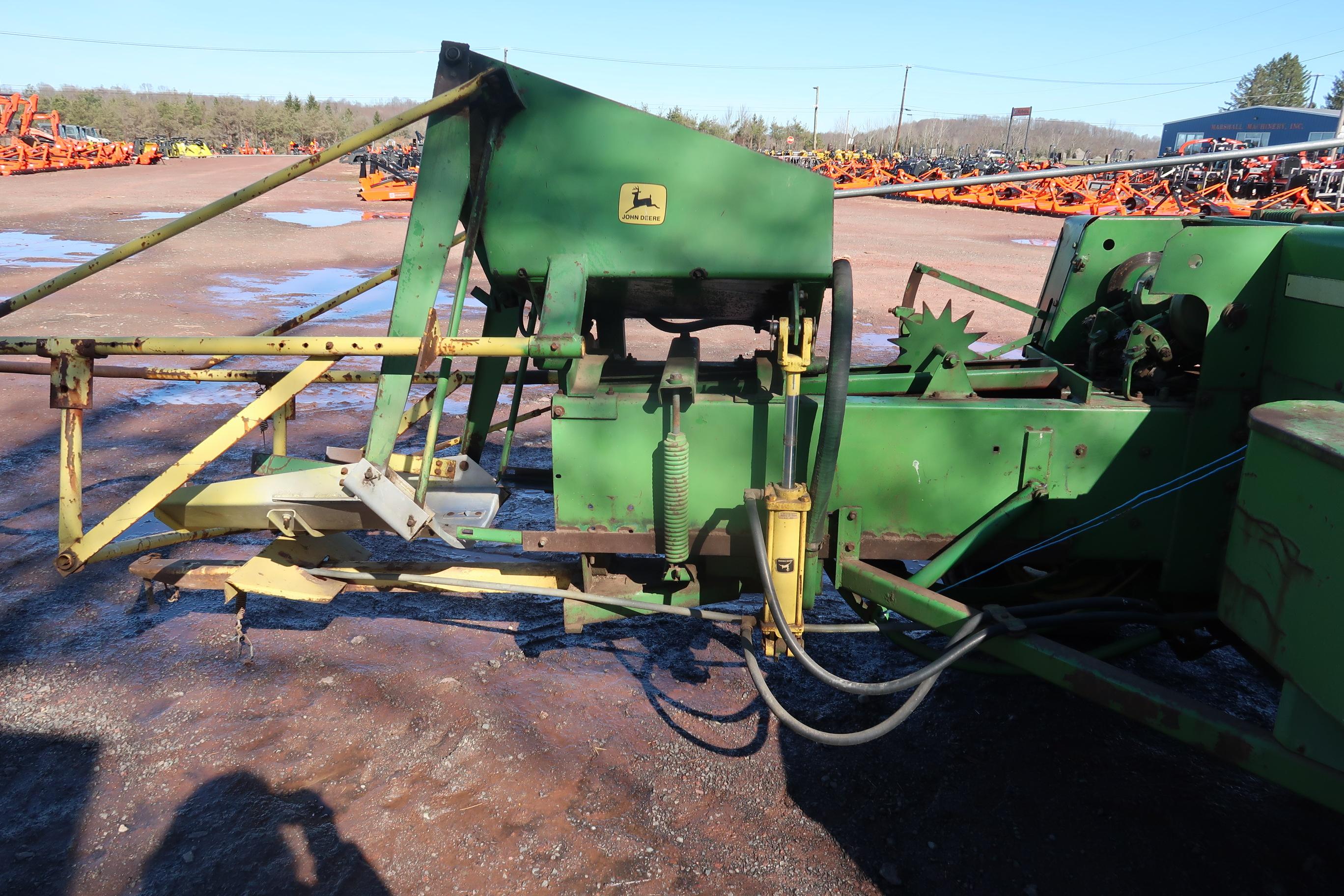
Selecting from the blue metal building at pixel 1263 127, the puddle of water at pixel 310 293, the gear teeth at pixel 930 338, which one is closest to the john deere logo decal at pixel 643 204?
the gear teeth at pixel 930 338

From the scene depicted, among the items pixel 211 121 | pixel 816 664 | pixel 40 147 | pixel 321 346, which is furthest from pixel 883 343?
pixel 211 121

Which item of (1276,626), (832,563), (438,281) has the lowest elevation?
(832,563)

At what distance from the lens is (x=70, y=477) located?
2699mm

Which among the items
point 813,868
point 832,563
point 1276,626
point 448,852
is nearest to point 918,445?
point 832,563

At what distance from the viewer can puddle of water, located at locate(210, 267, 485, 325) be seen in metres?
10.1

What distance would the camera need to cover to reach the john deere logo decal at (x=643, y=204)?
8.86 feet

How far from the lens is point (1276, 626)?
75.1 inches

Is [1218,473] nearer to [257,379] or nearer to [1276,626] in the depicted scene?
[1276,626]

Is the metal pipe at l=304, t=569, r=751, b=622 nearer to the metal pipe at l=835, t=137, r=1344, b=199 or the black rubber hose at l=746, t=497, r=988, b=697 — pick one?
the black rubber hose at l=746, t=497, r=988, b=697

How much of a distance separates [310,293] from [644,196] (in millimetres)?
9673

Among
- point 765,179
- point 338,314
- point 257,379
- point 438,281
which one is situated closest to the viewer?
point 765,179

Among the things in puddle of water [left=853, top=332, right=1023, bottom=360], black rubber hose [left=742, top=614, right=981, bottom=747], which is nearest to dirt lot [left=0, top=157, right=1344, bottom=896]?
black rubber hose [left=742, top=614, right=981, bottom=747]

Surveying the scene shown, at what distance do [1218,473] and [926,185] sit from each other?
1.29 meters

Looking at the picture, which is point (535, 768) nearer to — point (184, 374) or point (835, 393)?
point (835, 393)
